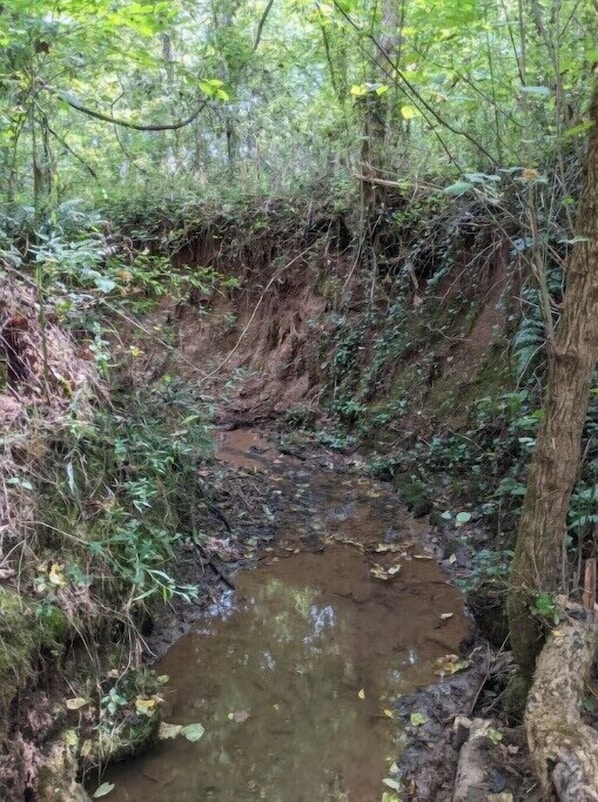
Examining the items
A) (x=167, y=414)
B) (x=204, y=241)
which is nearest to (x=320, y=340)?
(x=204, y=241)

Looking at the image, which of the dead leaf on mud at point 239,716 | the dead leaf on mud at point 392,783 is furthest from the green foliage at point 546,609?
the dead leaf on mud at point 239,716

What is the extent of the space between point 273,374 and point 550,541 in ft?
23.0

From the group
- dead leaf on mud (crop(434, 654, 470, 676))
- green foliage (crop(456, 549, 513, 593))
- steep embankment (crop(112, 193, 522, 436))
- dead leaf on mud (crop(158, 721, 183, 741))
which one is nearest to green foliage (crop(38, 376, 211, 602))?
dead leaf on mud (crop(158, 721, 183, 741))

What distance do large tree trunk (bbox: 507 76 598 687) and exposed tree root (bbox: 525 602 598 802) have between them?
19 centimetres

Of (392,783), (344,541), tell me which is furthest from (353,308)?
(392,783)

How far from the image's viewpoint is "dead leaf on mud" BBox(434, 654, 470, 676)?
12.6 ft

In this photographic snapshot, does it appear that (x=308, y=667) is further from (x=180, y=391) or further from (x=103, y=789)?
(x=180, y=391)

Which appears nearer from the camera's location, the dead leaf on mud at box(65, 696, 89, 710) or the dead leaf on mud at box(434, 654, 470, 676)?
the dead leaf on mud at box(65, 696, 89, 710)

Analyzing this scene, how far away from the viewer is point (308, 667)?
13.2 feet

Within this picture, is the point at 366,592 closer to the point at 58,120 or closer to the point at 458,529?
the point at 458,529

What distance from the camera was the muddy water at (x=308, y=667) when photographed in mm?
3193

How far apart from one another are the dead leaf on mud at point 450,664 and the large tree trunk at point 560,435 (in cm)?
74

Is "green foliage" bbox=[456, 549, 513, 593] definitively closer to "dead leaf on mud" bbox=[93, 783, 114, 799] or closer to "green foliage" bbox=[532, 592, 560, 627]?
"green foliage" bbox=[532, 592, 560, 627]

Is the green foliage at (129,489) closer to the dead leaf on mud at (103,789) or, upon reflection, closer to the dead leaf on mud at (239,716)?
the dead leaf on mud at (239,716)
